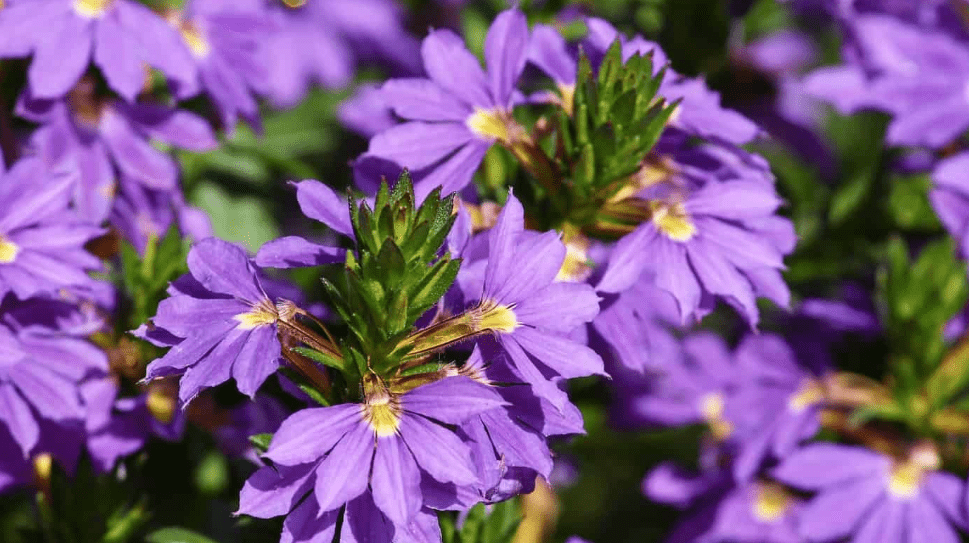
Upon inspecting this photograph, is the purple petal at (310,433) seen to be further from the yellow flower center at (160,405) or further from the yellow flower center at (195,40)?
the yellow flower center at (195,40)

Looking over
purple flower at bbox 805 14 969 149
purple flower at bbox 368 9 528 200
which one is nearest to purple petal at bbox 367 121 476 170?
purple flower at bbox 368 9 528 200

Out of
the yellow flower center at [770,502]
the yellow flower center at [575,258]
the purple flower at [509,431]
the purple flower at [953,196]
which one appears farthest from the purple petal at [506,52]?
the yellow flower center at [770,502]

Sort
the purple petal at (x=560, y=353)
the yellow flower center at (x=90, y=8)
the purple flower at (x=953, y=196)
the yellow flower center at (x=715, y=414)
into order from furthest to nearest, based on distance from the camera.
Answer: the yellow flower center at (x=715, y=414) < the purple flower at (x=953, y=196) < the yellow flower center at (x=90, y=8) < the purple petal at (x=560, y=353)

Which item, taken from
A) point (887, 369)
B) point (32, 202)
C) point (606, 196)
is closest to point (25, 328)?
point (32, 202)

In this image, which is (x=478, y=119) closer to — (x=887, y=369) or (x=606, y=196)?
(x=606, y=196)

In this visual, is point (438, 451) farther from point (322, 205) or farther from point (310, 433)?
point (322, 205)
